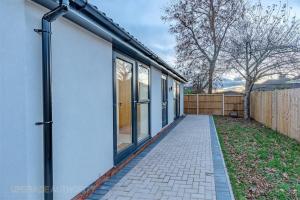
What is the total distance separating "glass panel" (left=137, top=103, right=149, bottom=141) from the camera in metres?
7.21

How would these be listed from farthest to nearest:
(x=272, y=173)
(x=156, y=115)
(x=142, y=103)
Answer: (x=156, y=115) → (x=142, y=103) → (x=272, y=173)

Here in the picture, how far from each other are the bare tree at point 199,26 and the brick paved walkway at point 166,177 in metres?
15.1

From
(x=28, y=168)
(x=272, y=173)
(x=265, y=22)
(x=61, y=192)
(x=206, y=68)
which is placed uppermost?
(x=265, y=22)

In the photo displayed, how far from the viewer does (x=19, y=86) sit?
99.7 inches

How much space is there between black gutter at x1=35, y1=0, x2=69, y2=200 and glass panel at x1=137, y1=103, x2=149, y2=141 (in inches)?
170

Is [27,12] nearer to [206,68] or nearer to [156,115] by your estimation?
[156,115]

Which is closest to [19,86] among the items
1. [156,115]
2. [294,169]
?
[294,169]

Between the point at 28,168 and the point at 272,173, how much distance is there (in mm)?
4672

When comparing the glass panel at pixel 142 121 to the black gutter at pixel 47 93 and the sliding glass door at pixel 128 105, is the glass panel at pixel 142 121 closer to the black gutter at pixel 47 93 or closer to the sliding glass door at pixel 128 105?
the sliding glass door at pixel 128 105

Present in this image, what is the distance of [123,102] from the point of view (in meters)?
6.04

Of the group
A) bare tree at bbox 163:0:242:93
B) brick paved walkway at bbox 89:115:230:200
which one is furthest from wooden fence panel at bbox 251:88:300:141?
bare tree at bbox 163:0:242:93

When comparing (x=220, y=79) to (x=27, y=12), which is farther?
(x=220, y=79)

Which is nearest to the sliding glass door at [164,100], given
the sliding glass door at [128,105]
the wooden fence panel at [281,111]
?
the sliding glass door at [128,105]

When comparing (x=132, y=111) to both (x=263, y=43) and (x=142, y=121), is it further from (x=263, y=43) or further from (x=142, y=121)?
(x=263, y=43)
